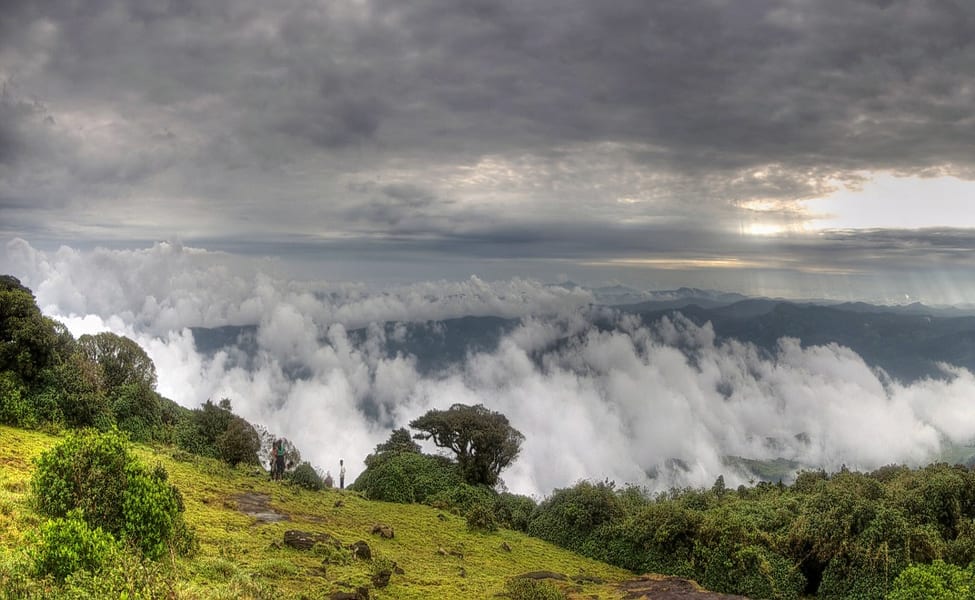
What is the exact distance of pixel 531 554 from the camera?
74.3ft

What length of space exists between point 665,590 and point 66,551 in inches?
653

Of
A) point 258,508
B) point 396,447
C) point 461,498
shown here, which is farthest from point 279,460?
point 396,447

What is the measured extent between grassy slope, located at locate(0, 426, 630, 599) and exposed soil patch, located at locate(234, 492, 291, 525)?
0.33 meters

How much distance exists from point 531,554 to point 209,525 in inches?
496

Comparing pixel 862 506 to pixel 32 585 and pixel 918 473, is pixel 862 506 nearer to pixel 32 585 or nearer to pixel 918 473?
pixel 918 473

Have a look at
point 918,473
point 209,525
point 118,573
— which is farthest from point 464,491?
point 118,573

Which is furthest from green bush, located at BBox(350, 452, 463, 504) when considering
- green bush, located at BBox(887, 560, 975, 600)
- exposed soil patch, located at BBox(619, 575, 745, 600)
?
green bush, located at BBox(887, 560, 975, 600)

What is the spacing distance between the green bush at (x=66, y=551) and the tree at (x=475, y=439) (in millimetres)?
28944

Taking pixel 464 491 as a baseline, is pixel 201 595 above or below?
above

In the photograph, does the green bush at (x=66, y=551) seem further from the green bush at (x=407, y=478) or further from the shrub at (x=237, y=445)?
the green bush at (x=407, y=478)

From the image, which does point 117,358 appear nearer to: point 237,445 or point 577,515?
point 237,445

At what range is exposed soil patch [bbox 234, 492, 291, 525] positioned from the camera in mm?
19188

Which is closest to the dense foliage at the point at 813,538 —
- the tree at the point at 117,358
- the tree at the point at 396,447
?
the tree at the point at 396,447

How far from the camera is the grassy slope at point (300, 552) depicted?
465 inches
